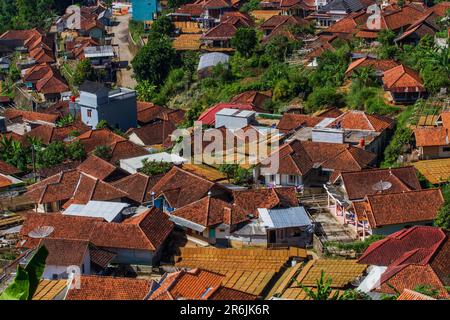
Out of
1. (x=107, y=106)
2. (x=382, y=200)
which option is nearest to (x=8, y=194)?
(x=107, y=106)

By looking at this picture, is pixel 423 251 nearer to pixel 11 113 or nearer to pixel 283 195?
pixel 283 195

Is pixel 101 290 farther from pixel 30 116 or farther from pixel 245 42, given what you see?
pixel 245 42

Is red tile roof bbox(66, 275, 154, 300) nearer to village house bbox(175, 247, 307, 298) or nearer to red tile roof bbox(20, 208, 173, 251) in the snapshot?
village house bbox(175, 247, 307, 298)

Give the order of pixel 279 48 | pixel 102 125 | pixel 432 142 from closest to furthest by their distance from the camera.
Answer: pixel 432 142 < pixel 102 125 < pixel 279 48

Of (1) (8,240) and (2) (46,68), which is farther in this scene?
(2) (46,68)

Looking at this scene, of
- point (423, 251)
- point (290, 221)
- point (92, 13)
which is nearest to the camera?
point (423, 251)

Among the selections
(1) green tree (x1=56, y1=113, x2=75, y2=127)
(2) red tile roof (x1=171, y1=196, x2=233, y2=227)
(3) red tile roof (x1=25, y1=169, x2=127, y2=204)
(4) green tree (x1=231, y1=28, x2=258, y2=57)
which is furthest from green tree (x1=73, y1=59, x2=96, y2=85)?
(2) red tile roof (x1=171, y1=196, x2=233, y2=227)
